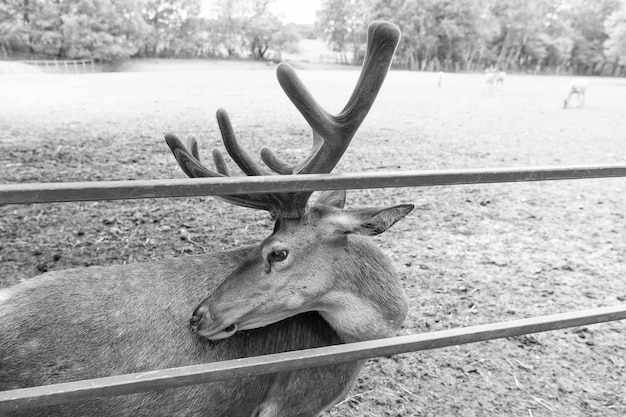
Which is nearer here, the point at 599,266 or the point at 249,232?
the point at 599,266

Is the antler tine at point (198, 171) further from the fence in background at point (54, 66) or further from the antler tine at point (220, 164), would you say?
the fence in background at point (54, 66)

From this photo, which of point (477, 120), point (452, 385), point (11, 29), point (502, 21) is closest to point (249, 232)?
point (452, 385)

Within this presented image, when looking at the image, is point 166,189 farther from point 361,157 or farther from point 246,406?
point 361,157

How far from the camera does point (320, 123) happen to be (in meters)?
2.36

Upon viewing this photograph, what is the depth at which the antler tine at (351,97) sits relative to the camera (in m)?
2.14

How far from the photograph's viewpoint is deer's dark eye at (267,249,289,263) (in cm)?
245

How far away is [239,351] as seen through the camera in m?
2.56

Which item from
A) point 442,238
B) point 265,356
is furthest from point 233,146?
point 442,238

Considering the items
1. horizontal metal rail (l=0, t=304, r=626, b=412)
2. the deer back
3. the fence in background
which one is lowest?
the fence in background

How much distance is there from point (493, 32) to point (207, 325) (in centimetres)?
7813

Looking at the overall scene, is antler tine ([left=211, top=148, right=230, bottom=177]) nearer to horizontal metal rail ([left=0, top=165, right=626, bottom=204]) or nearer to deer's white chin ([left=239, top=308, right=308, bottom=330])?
deer's white chin ([left=239, top=308, right=308, bottom=330])

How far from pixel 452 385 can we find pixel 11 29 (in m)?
57.9

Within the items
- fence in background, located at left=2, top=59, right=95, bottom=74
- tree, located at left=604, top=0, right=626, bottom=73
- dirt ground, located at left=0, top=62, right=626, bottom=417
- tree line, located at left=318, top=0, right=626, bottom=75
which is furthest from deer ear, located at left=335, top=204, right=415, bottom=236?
tree, located at left=604, top=0, right=626, bottom=73

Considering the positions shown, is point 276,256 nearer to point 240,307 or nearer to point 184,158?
point 240,307
